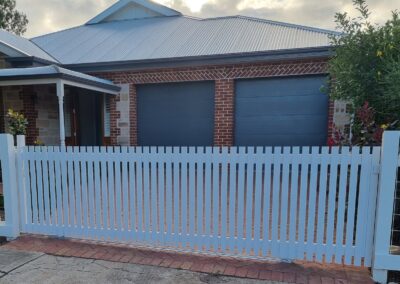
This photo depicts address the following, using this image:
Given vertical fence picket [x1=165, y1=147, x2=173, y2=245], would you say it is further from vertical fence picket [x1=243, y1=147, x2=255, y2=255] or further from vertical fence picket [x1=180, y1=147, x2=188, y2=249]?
vertical fence picket [x1=243, y1=147, x2=255, y2=255]

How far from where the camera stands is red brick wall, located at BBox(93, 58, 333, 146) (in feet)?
22.8

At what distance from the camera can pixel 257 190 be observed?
112 inches

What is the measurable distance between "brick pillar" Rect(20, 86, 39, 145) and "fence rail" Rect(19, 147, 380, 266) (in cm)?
477

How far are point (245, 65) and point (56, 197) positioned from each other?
553 centimetres

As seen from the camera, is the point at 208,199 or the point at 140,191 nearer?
the point at 208,199

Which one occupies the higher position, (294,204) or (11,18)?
(11,18)

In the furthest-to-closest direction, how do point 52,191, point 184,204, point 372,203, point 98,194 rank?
point 52,191
point 98,194
point 184,204
point 372,203

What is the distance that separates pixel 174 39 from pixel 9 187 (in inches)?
273

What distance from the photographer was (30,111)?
760 cm

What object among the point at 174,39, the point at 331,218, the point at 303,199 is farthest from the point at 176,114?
the point at 331,218

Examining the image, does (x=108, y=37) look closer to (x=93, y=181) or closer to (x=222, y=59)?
(x=222, y=59)

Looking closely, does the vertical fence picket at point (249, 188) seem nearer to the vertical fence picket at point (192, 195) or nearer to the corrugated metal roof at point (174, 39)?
the vertical fence picket at point (192, 195)

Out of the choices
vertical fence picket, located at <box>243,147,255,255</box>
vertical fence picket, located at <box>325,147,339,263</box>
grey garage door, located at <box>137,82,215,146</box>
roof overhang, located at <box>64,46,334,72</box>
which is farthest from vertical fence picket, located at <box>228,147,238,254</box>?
grey garage door, located at <box>137,82,215,146</box>

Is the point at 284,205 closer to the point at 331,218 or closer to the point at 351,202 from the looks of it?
the point at 331,218
